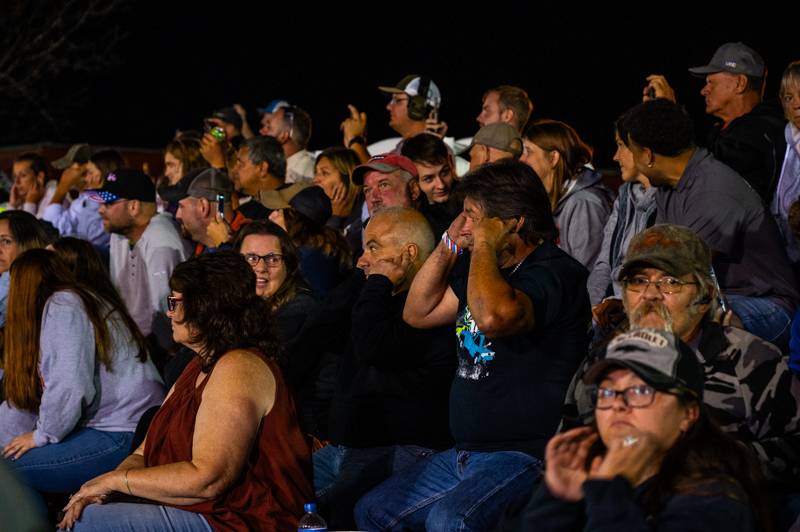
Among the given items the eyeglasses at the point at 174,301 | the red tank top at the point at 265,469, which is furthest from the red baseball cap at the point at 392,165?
the red tank top at the point at 265,469

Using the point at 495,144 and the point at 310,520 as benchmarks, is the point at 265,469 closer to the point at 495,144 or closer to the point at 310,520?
the point at 310,520

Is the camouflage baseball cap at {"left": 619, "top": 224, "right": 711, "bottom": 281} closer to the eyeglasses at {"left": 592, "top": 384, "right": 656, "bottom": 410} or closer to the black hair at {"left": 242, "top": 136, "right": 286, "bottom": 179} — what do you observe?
the eyeglasses at {"left": 592, "top": 384, "right": 656, "bottom": 410}

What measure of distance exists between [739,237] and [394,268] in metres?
1.50

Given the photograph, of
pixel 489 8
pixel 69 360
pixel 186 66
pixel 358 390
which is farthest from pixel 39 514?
pixel 186 66

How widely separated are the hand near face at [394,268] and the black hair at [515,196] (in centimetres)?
71

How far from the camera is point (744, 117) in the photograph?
6.38 metres

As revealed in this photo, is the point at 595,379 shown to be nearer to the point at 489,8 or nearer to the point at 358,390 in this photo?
the point at 358,390

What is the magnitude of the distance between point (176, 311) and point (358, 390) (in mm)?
969

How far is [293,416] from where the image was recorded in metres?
4.80

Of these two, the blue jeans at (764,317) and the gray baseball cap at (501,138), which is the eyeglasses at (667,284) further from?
the gray baseball cap at (501,138)

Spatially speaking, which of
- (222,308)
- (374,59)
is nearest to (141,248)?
(222,308)

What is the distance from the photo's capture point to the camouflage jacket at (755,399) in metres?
4.11

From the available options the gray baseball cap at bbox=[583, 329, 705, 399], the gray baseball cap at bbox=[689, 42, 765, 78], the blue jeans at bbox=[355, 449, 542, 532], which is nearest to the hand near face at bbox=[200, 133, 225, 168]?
the gray baseball cap at bbox=[689, 42, 765, 78]

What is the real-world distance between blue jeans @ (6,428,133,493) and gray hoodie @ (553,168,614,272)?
2.48 meters
